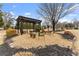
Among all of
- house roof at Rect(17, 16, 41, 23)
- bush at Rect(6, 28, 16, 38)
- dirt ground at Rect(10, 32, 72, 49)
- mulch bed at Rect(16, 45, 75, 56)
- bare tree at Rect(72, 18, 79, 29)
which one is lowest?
mulch bed at Rect(16, 45, 75, 56)

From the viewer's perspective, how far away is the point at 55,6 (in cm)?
246

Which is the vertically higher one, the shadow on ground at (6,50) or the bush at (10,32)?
the bush at (10,32)

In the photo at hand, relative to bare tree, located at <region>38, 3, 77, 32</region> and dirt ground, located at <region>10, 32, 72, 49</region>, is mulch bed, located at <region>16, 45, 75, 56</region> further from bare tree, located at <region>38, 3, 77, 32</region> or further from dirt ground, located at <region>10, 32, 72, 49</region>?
bare tree, located at <region>38, 3, 77, 32</region>

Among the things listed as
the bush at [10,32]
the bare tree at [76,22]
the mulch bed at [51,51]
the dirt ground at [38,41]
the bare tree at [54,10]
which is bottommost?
the mulch bed at [51,51]

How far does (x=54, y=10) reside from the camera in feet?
8.15

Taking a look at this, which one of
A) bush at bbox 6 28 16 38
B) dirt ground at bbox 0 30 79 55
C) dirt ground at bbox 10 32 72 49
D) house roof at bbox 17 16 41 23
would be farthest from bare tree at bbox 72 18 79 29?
bush at bbox 6 28 16 38

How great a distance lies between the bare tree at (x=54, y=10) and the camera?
245cm

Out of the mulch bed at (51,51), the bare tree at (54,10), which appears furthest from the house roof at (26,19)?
the mulch bed at (51,51)

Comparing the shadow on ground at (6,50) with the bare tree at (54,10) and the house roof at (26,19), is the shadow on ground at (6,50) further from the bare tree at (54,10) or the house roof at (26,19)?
the bare tree at (54,10)

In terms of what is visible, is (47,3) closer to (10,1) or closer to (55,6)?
(55,6)

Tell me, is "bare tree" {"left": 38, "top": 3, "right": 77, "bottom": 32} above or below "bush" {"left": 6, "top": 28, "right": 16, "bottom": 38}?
above

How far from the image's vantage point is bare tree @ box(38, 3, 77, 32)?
8.04ft

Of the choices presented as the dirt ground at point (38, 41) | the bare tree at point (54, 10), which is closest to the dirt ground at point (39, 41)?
the dirt ground at point (38, 41)

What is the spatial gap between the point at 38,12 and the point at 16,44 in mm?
458
